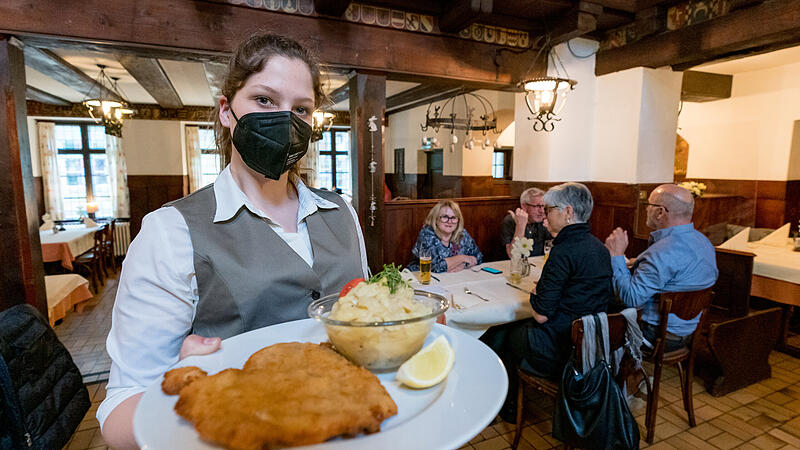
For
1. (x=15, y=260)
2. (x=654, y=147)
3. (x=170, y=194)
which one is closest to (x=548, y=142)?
(x=654, y=147)

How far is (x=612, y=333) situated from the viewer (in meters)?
2.01

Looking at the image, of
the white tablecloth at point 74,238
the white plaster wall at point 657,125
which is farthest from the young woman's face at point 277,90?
the white tablecloth at point 74,238

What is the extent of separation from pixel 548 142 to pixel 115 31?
4303 mm

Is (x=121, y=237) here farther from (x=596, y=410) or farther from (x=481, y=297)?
(x=596, y=410)

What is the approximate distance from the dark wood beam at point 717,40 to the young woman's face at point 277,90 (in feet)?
13.1

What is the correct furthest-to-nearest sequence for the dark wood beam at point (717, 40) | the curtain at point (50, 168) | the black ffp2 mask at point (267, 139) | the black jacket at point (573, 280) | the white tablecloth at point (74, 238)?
the curtain at point (50, 168) → the white tablecloth at point (74, 238) → the dark wood beam at point (717, 40) → the black jacket at point (573, 280) → the black ffp2 mask at point (267, 139)

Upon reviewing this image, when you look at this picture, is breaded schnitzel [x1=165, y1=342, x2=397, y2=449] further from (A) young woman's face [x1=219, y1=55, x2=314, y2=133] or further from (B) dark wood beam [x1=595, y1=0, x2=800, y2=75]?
(B) dark wood beam [x1=595, y1=0, x2=800, y2=75]

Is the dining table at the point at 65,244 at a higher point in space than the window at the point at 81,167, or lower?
lower

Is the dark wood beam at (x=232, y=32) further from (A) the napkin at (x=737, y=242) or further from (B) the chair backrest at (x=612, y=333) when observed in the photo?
(A) the napkin at (x=737, y=242)

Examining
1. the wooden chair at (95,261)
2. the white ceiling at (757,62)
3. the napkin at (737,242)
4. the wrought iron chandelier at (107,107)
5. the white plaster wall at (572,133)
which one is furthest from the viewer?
the wooden chair at (95,261)

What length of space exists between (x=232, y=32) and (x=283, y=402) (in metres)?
3.44

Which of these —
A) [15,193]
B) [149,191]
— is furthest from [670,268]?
[149,191]

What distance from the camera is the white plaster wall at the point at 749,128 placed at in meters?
5.54

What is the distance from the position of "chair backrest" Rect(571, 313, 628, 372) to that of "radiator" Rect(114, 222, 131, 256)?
8.50 m
